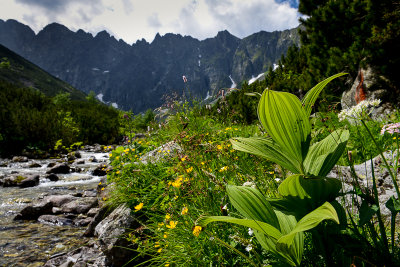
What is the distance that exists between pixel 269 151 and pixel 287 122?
0.17 m

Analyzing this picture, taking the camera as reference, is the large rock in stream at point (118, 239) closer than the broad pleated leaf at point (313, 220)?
No

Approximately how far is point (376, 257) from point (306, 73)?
8526 mm

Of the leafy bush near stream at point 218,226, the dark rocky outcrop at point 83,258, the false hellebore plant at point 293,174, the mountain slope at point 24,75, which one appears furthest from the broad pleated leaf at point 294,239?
the mountain slope at point 24,75

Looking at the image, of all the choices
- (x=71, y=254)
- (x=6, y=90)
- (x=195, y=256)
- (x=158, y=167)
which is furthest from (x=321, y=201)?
(x=6, y=90)

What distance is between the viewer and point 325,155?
103cm

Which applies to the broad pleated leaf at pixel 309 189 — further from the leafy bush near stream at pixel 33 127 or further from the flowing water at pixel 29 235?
the leafy bush near stream at pixel 33 127

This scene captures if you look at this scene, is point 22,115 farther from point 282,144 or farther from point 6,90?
point 282,144

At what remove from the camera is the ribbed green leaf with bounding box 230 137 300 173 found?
1.07 meters

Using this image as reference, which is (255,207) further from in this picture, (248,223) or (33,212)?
(33,212)

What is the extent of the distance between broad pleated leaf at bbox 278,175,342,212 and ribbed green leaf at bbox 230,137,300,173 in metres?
0.09

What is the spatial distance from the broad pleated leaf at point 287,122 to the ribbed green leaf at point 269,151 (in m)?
0.04

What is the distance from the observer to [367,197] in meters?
1.04

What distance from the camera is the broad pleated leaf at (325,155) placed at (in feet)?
3.32

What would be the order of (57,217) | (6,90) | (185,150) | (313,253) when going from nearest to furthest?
(313,253) < (185,150) < (57,217) < (6,90)
